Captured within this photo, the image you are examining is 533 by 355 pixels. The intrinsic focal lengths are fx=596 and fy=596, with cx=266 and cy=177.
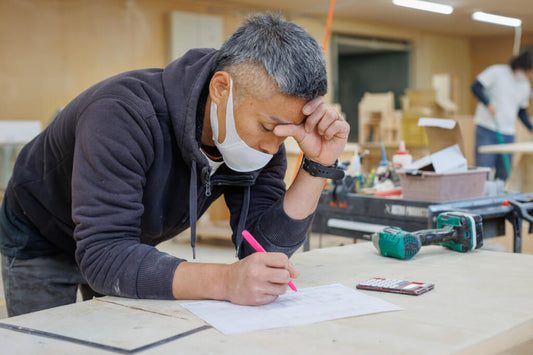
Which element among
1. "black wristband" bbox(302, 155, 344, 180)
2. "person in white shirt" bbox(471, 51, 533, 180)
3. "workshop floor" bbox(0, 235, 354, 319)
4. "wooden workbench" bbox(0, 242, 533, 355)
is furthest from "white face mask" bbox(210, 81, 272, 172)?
"person in white shirt" bbox(471, 51, 533, 180)

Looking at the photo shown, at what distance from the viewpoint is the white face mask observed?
1.25 m

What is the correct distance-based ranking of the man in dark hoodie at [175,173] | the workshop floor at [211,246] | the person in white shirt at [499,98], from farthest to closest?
the person in white shirt at [499,98] → the workshop floor at [211,246] → the man in dark hoodie at [175,173]

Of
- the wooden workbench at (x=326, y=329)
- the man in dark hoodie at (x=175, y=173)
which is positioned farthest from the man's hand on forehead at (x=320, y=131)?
the wooden workbench at (x=326, y=329)

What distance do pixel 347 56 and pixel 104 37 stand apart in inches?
259

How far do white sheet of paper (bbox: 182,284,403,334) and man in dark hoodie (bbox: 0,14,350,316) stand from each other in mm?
30

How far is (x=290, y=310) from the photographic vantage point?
1016 millimetres

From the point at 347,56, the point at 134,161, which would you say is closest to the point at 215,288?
the point at 134,161

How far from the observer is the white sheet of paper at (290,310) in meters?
0.94

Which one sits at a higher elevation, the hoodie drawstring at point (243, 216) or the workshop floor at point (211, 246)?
the hoodie drawstring at point (243, 216)

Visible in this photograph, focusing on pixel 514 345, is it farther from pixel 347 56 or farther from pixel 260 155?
pixel 347 56

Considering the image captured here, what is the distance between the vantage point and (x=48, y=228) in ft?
4.58

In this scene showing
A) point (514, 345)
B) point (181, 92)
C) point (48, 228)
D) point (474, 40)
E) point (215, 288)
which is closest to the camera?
point (514, 345)

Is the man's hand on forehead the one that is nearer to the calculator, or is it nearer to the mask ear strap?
the mask ear strap

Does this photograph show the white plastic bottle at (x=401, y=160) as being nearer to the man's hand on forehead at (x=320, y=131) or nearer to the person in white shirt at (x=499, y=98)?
the man's hand on forehead at (x=320, y=131)
